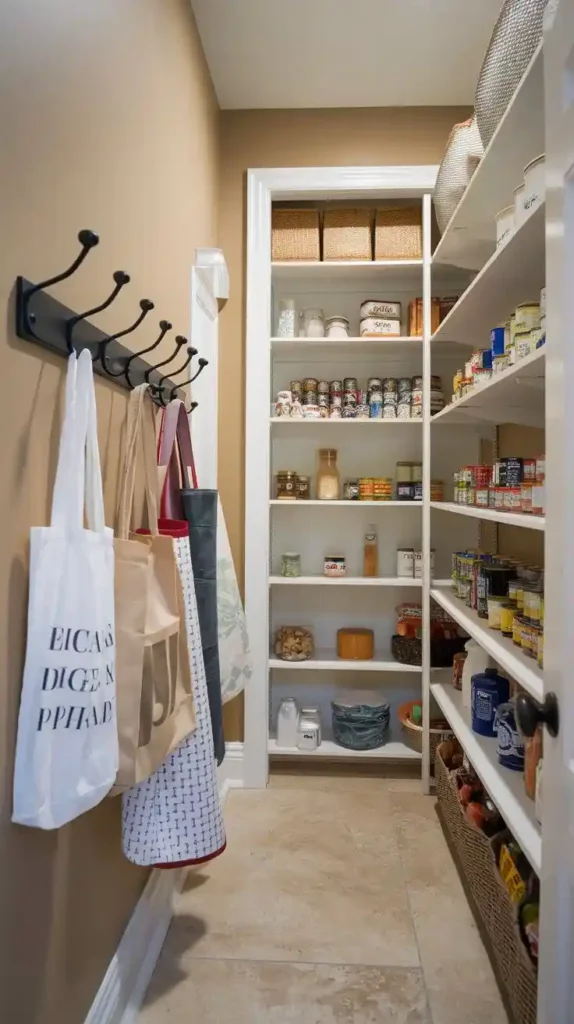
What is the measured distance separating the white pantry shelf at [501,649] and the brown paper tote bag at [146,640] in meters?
0.66

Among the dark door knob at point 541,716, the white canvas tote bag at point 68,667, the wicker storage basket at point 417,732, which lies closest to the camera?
the white canvas tote bag at point 68,667

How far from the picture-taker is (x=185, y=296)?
73.9 inches

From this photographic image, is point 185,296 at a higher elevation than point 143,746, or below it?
higher

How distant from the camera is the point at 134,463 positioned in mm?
1094

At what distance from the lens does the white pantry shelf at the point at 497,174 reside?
49.5 inches

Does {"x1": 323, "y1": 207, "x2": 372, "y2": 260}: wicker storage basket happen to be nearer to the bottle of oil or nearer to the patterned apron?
the bottle of oil

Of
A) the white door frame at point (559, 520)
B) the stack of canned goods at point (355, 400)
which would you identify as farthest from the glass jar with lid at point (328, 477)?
the white door frame at point (559, 520)

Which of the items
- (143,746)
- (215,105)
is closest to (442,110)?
(215,105)

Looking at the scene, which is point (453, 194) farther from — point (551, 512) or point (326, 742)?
point (326, 742)

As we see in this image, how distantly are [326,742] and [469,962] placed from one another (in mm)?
1105

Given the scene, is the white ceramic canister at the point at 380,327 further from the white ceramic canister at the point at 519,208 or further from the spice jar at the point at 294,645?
the spice jar at the point at 294,645

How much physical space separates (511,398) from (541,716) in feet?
A: 3.16

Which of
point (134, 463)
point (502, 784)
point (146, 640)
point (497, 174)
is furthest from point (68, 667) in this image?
point (497, 174)

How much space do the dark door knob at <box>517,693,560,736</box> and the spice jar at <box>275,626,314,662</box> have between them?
1.58 m
